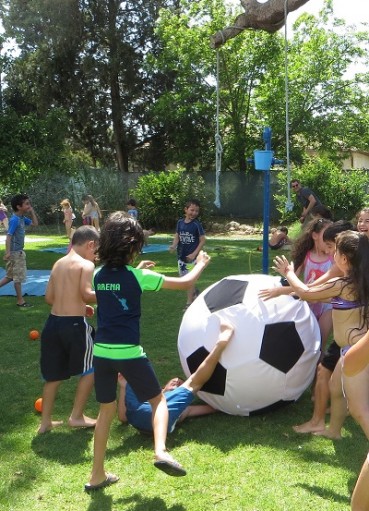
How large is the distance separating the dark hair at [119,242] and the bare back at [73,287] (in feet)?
2.76

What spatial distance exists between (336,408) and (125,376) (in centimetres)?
153

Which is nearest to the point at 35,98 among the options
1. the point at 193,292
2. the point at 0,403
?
the point at 193,292

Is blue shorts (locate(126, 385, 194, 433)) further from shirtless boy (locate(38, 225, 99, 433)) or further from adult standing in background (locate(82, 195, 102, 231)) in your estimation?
adult standing in background (locate(82, 195, 102, 231))

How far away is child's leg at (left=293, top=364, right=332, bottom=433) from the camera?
4.12 meters

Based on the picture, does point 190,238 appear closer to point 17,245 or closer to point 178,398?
point 17,245

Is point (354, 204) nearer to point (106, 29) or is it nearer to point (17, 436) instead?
point (106, 29)

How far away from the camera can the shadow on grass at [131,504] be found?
3.13 meters

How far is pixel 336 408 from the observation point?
3.96 metres

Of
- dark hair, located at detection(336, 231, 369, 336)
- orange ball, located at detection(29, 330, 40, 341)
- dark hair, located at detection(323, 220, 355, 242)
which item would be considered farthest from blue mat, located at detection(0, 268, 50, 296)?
dark hair, located at detection(336, 231, 369, 336)

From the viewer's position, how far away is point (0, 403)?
4.81 m

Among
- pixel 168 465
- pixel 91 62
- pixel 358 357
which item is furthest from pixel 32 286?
pixel 91 62

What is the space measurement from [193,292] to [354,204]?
14761 millimetres

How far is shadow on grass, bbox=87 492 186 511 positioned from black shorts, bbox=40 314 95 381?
114 cm

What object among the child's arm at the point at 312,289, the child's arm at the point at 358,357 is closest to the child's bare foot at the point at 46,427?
the child's arm at the point at 312,289
